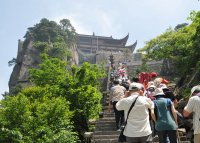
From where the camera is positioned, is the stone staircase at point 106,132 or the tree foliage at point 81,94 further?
the tree foliage at point 81,94

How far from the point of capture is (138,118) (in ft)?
20.0

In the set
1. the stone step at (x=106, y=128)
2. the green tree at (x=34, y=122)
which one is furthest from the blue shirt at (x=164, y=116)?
the green tree at (x=34, y=122)

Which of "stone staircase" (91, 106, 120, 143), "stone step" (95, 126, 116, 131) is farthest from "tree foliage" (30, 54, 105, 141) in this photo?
"stone step" (95, 126, 116, 131)

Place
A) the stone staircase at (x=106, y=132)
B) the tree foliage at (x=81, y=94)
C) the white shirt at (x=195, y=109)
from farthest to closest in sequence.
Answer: the tree foliage at (x=81, y=94), the stone staircase at (x=106, y=132), the white shirt at (x=195, y=109)

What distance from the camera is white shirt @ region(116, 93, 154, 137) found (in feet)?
19.6

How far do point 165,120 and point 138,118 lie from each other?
728 millimetres

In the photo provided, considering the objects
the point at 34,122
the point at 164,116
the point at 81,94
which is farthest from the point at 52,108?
the point at 164,116

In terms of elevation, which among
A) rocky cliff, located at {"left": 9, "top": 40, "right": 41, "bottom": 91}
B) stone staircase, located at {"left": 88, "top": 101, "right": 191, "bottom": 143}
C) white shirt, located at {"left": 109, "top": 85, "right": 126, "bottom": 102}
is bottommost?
stone staircase, located at {"left": 88, "top": 101, "right": 191, "bottom": 143}

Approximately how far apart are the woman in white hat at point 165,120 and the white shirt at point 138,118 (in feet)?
1.41

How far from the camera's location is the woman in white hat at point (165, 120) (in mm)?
6539

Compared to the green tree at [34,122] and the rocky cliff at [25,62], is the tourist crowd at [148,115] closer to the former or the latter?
the green tree at [34,122]

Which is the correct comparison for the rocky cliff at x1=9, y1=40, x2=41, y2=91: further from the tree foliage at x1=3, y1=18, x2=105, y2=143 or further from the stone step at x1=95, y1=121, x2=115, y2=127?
the stone step at x1=95, y1=121, x2=115, y2=127

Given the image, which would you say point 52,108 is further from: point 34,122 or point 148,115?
point 148,115

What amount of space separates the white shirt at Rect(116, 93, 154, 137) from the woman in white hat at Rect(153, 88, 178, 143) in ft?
1.41
